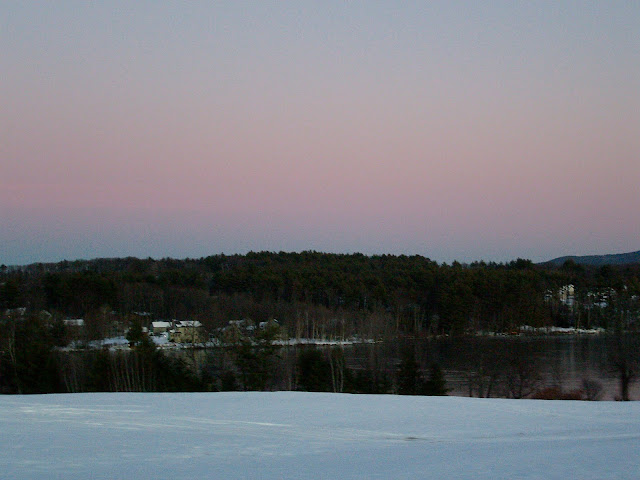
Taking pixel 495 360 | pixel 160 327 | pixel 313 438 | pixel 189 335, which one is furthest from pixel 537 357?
pixel 160 327

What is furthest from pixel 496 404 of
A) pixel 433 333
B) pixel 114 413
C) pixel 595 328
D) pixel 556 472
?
pixel 595 328

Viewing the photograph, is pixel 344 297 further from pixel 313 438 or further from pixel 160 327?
pixel 313 438

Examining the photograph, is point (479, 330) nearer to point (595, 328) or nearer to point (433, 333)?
point (433, 333)

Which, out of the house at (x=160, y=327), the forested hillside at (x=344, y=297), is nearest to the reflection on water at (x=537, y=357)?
the forested hillside at (x=344, y=297)

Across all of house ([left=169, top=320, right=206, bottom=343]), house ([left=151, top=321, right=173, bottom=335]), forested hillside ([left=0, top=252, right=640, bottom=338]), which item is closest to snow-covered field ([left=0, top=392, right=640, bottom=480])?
house ([left=169, top=320, right=206, bottom=343])

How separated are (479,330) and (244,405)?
44.9 metres

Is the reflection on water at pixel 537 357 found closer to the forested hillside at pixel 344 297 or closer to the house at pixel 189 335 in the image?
the forested hillside at pixel 344 297

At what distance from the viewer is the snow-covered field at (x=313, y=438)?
4762 millimetres

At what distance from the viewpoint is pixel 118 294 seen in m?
52.4

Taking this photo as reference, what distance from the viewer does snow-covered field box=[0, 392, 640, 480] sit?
15.6ft

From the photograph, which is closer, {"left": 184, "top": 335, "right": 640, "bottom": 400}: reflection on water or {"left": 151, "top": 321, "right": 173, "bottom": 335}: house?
{"left": 184, "top": 335, "right": 640, "bottom": 400}: reflection on water

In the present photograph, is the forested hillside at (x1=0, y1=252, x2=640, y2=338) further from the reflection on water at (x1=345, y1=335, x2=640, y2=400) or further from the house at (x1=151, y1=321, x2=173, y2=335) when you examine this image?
the reflection on water at (x1=345, y1=335, x2=640, y2=400)

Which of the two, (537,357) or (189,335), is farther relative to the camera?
(189,335)

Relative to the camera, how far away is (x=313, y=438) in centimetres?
622
